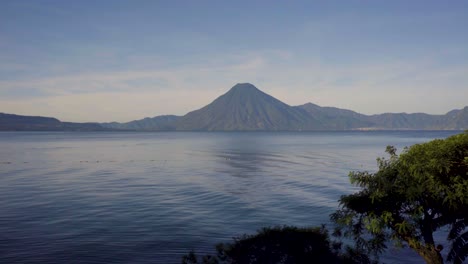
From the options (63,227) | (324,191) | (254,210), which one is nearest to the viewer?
(63,227)

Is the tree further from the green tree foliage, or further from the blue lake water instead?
the blue lake water

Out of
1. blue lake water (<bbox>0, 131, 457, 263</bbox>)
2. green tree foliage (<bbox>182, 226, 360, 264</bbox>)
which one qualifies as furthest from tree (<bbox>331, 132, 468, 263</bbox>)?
blue lake water (<bbox>0, 131, 457, 263</bbox>)

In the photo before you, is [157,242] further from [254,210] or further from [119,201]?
[119,201]

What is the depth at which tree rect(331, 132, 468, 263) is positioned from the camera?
20.5 metres

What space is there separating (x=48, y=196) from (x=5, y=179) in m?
25.9

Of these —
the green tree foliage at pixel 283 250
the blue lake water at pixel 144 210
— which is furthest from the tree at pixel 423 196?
the blue lake water at pixel 144 210

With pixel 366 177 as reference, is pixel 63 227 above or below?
below

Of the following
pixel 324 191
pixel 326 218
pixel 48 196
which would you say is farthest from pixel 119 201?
pixel 324 191

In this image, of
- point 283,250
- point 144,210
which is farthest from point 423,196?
point 144,210

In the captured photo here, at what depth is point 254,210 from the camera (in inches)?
1930

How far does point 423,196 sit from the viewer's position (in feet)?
72.0

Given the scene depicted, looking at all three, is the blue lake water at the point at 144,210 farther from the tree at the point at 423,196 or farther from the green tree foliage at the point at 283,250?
the tree at the point at 423,196

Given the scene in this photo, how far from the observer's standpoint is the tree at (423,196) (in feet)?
67.4

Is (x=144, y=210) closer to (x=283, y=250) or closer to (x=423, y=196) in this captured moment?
(x=283, y=250)
